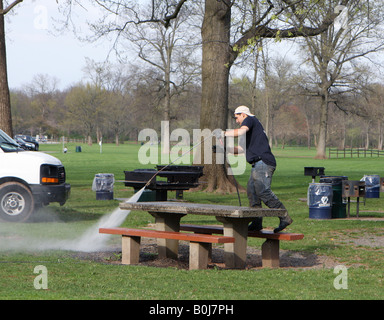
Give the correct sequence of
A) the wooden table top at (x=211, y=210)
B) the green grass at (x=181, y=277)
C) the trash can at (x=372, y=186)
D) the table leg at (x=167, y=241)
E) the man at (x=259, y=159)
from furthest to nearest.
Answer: the trash can at (x=372, y=186)
the table leg at (x=167, y=241)
the man at (x=259, y=159)
the wooden table top at (x=211, y=210)
the green grass at (x=181, y=277)

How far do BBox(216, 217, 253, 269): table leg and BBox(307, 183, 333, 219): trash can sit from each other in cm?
704

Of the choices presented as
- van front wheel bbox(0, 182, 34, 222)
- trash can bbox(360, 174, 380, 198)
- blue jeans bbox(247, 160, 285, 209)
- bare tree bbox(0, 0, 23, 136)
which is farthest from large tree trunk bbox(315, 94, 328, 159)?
blue jeans bbox(247, 160, 285, 209)

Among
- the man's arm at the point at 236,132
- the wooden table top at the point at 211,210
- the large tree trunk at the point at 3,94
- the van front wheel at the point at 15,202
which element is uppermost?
the large tree trunk at the point at 3,94

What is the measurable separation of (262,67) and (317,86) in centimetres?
3305

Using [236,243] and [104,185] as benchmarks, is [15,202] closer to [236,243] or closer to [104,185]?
[104,185]

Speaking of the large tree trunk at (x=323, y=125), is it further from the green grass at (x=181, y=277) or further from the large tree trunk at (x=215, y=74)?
the green grass at (x=181, y=277)

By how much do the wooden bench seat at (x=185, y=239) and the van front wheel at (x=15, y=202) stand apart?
5.11 metres

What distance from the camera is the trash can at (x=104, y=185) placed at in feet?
63.2

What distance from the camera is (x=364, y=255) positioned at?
10328 mm

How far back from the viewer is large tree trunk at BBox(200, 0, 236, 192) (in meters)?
22.1

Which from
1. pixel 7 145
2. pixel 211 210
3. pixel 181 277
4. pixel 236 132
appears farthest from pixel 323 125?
pixel 181 277

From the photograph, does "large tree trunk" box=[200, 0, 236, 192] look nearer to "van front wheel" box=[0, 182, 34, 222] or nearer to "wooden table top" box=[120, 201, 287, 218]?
"van front wheel" box=[0, 182, 34, 222]

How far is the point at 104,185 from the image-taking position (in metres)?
19.5

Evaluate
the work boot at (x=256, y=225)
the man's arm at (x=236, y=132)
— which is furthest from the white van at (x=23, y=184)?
the man's arm at (x=236, y=132)
